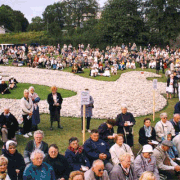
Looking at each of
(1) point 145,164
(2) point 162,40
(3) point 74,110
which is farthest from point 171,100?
(2) point 162,40

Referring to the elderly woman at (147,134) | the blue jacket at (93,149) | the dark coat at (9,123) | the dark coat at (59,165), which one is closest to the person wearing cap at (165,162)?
the elderly woman at (147,134)

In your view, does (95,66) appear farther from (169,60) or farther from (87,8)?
(87,8)

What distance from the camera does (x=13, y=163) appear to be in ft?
23.8

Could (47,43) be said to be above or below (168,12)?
below

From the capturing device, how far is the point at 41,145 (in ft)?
26.2

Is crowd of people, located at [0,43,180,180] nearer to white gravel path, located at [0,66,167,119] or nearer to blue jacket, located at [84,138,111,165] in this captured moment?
blue jacket, located at [84,138,111,165]

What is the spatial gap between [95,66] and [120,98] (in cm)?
1337

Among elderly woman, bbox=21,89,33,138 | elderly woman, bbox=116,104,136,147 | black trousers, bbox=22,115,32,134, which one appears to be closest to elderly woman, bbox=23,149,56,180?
elderly woman, bbox=116,104,136,147

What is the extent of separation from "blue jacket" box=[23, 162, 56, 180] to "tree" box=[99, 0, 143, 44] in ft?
161

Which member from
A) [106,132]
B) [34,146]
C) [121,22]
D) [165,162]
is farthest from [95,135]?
[121,22]

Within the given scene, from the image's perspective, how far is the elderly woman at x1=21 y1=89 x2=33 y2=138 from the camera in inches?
450

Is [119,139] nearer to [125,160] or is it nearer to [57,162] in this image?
[125,160]

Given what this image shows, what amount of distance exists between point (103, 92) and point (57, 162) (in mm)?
14840

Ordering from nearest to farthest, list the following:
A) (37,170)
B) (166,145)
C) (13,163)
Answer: (37,170), (13,163), (166,145)
